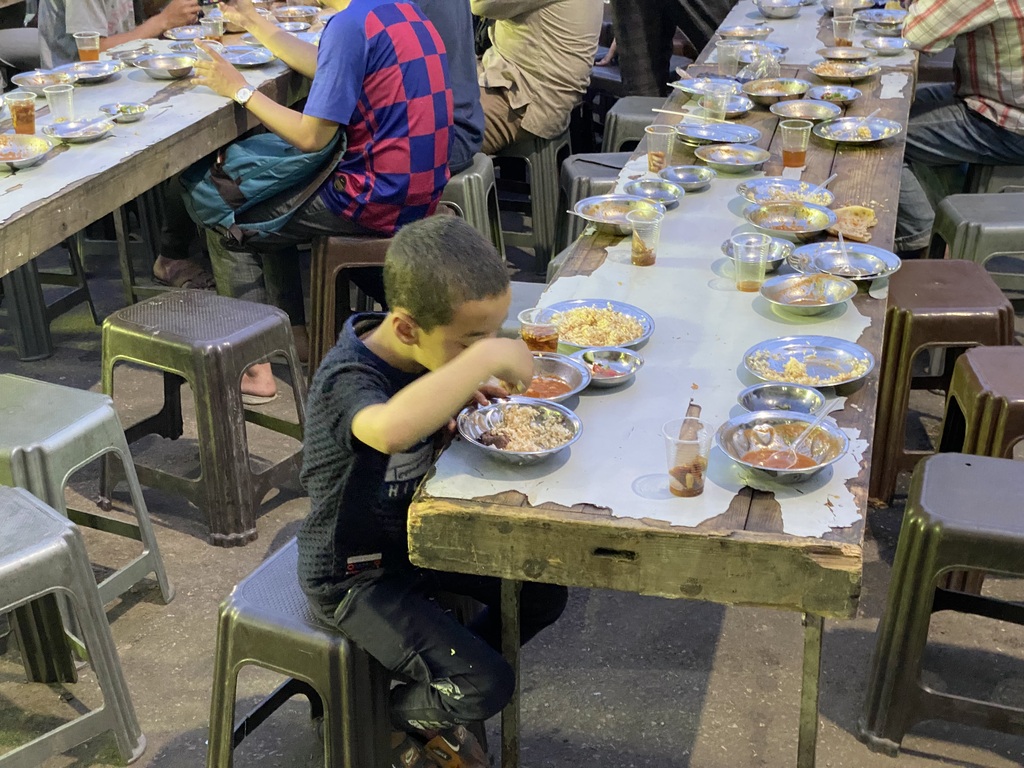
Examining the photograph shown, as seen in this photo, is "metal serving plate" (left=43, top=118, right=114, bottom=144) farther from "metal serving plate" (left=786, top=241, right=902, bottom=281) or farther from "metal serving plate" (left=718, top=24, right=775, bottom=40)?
"metal serving plate" (left=718, top=24, right=775, bottom=40)

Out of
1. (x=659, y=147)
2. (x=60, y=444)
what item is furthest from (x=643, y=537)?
(x=659, y=147)

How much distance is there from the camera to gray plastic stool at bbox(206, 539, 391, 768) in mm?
2370

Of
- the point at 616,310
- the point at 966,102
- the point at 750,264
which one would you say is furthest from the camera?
the point at 966,102

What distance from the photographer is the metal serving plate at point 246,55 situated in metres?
4.89

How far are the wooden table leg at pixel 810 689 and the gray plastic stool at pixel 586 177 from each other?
2.46m

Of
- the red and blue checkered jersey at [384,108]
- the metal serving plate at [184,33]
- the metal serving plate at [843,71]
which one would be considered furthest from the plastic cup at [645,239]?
the metal serving plate at [184,33]

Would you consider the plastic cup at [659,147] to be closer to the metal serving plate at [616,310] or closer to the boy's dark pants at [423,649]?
the metal serving plate at [616,310]

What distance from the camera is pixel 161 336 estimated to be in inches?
142

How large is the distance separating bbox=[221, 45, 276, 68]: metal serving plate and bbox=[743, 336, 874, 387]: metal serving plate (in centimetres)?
300

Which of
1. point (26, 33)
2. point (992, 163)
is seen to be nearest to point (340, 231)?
point (992, 163)

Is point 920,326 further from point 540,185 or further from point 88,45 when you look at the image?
point 88,45

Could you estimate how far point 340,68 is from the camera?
12.8 ft

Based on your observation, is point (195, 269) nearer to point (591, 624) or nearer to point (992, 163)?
point (591, 624)

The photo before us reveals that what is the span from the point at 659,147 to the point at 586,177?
761 millimetres
